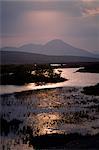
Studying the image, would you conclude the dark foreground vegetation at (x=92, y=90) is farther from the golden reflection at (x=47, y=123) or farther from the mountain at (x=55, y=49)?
the golden reflection at (x=47, y=123)

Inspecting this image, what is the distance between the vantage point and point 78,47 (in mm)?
5668

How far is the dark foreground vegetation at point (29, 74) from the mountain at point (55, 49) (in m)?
0.24

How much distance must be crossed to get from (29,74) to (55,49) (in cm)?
57

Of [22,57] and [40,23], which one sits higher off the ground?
[40,23]

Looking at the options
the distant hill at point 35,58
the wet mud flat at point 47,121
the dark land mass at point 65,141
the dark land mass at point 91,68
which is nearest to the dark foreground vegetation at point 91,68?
the dark land mass at point 91,68

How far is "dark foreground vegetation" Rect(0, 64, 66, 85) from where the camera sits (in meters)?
5.41

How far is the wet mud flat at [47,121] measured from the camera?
521cm

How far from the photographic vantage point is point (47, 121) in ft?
18.1

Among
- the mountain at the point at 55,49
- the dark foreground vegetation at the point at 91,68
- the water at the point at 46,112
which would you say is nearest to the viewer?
the water at the point at 46,112

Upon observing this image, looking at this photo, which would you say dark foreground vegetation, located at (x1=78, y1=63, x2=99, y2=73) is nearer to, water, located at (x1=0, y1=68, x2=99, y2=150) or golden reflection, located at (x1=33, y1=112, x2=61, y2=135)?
water, located at (x1=0, y1=68, x2=99, y2=150)

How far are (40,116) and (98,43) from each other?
1.44 m

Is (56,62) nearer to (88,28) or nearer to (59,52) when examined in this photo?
(59,52)

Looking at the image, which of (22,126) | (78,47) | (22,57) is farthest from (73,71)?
(22,126)

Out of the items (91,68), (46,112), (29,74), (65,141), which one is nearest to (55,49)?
(29,74)
